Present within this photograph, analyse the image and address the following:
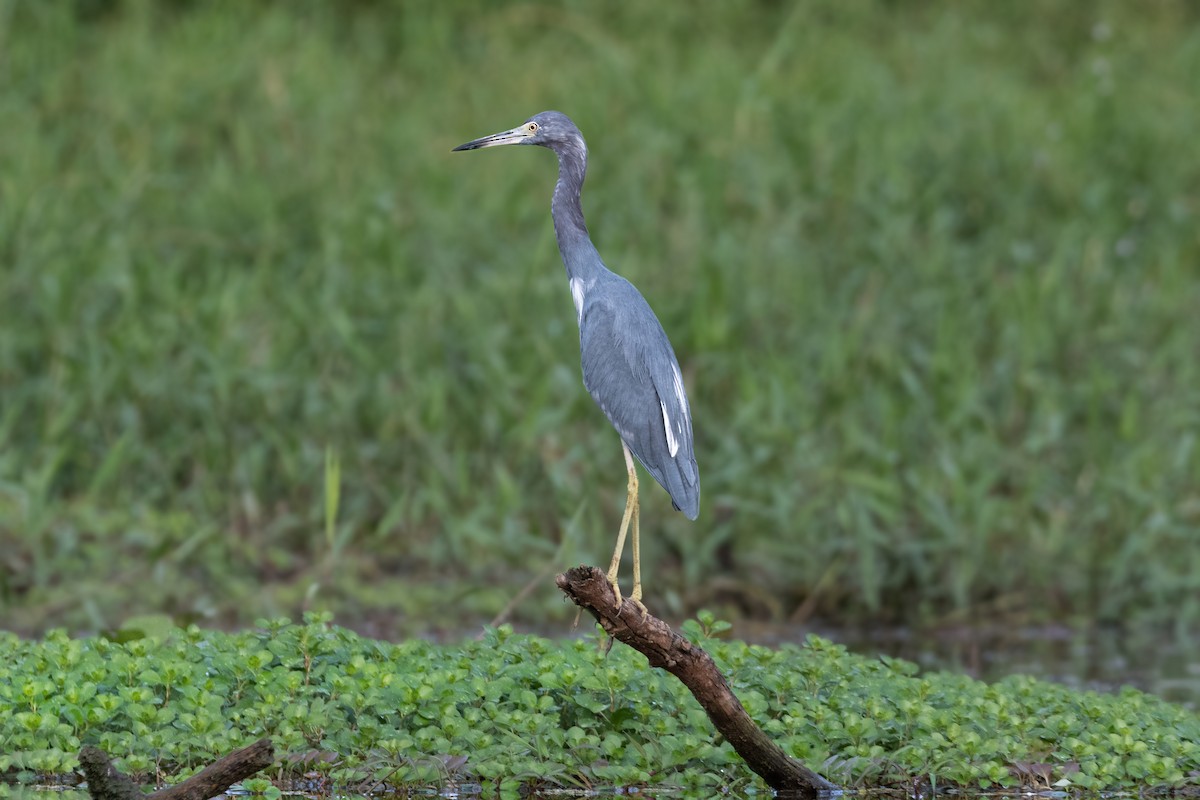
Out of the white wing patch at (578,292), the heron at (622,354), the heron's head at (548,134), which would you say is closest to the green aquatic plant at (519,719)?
the heron at (622,354)

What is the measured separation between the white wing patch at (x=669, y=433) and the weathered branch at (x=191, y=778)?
1.50 meters

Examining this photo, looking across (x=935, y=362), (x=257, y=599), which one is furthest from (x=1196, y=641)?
(x=257, y=599)

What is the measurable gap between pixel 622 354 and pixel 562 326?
3.72 m

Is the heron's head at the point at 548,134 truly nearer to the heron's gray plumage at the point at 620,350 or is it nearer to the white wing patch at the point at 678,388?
the heron's gray plumage at the point at 620,350

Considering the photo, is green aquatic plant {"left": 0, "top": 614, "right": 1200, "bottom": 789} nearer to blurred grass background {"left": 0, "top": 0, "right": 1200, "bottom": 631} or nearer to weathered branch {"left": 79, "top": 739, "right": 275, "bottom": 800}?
weathered branch {"left": 79, "top": 739, "right": 275, "bottom": 800}

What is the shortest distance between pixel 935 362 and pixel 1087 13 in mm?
6398

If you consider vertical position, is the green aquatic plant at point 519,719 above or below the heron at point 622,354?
below

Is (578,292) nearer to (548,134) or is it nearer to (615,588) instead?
(548,134)

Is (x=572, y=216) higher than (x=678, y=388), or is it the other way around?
(x=572, y=216)

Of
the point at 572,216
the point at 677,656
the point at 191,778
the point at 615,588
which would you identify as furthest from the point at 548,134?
the point at 191,778

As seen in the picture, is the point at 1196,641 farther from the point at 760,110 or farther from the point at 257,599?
the point at 760,110

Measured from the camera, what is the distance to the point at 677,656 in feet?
15.4

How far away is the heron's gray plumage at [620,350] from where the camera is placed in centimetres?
531

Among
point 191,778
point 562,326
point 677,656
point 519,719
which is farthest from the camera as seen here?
point 562,326
